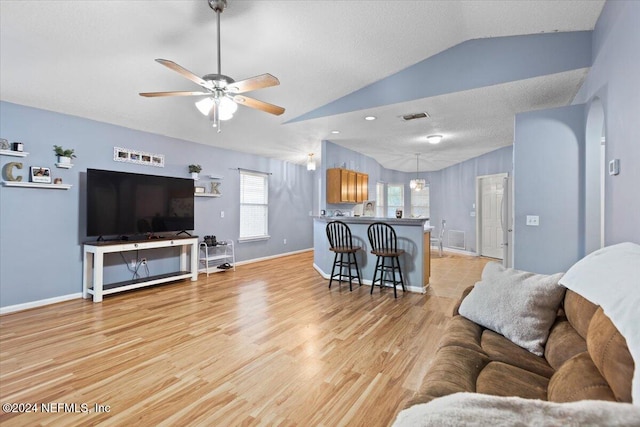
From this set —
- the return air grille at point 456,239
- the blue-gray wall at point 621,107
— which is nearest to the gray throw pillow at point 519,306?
the blue-gray wall at point 621,107

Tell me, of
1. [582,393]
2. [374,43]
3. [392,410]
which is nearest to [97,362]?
[392,410]

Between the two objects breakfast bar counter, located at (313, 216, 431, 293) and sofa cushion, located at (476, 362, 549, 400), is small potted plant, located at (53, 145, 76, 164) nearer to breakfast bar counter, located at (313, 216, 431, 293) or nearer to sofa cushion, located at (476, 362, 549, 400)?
breakfast bar counter, located at (313, 216, 431, 293)

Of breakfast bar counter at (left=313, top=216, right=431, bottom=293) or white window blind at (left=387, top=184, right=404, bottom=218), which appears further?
white window blind at (left=387, top=184, right=404, bottom=218)

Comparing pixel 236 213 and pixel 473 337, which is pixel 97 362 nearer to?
pixel 473 337

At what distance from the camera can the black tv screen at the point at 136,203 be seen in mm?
3979

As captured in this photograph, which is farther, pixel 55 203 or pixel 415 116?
pixel 415 116

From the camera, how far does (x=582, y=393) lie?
39.3 inches

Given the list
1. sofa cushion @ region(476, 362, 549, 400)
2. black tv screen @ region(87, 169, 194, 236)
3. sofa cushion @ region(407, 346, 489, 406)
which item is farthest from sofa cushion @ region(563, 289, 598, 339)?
black tv screen @ region(87, 169, 194, 236)

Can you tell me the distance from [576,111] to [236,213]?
18.3 ft

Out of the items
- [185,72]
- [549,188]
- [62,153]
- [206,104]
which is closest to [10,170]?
[62,153]

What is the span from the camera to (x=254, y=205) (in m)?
6.77

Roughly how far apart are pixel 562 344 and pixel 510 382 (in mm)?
386

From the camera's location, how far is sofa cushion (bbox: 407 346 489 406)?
1.18 meters

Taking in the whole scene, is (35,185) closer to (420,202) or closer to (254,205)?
(254,205)
